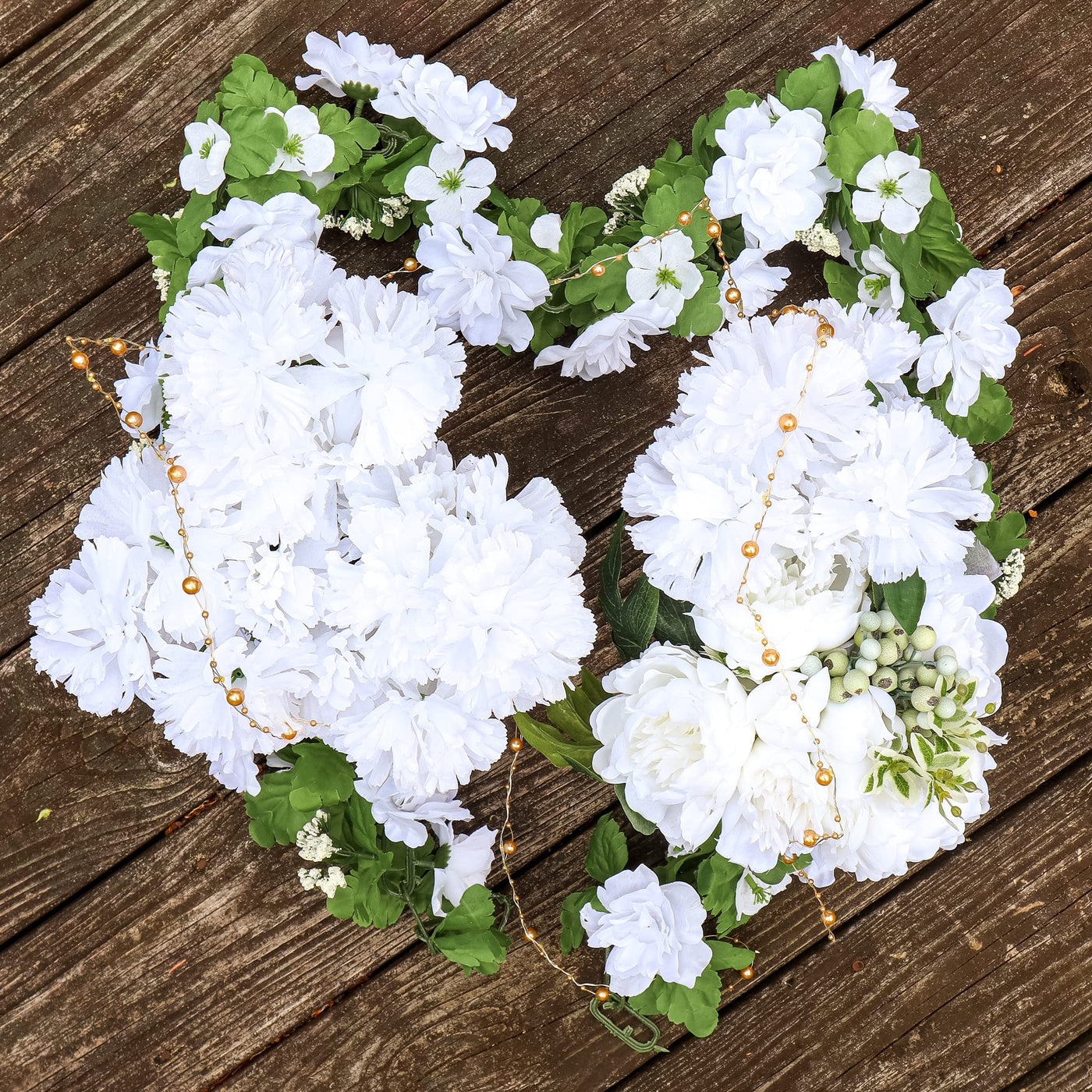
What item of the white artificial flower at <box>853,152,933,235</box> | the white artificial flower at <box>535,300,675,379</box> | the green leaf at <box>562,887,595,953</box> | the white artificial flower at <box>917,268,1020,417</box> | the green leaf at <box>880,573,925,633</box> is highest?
the white artificial flower at <box>535,300,675,379</box>

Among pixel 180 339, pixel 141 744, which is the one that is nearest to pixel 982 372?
pixel 180 339

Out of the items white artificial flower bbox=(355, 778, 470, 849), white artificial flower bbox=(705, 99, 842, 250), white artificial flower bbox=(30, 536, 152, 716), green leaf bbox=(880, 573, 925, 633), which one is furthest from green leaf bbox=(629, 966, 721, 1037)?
white artificial flower bbox=(705, 99, 842, 250)

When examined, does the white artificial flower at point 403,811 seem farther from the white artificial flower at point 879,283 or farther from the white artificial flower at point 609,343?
the white artificial flower at point 879,283

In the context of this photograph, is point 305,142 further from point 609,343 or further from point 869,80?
point 869,80

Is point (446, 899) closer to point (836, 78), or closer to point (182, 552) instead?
point (182, 552)

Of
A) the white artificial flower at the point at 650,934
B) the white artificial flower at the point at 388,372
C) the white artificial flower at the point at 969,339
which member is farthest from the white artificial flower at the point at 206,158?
the white artificial flower at the point at 650,934

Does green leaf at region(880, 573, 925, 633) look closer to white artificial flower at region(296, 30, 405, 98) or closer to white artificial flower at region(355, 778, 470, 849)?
white artificial flower at region(355, 778, 470, 849)
